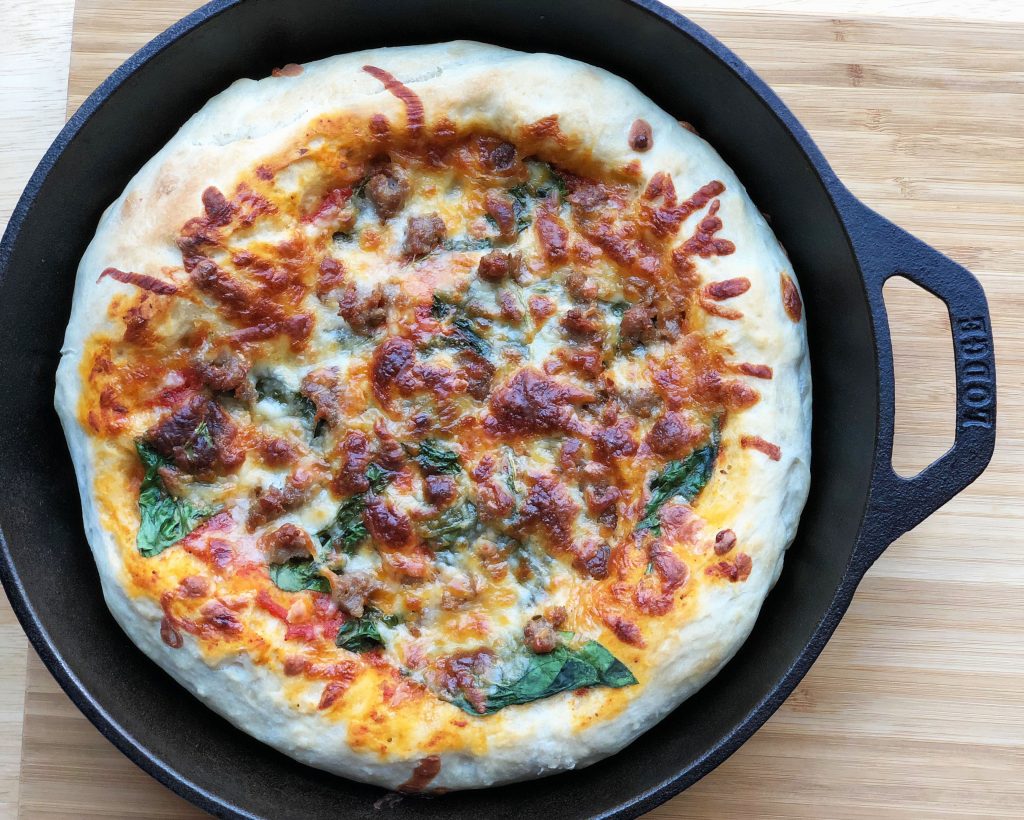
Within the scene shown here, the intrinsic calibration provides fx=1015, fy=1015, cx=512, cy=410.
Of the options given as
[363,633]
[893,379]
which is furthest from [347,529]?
[893,379]

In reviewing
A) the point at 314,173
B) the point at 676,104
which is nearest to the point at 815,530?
the point at 676,104

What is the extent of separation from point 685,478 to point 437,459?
766 mm

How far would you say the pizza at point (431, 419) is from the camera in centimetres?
302

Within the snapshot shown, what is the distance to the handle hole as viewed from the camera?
11.4 ft

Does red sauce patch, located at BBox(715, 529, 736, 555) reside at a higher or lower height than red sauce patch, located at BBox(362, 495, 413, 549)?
higher

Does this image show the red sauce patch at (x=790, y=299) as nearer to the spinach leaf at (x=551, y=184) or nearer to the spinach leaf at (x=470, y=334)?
the spinach leaf at (x=551, y=184)

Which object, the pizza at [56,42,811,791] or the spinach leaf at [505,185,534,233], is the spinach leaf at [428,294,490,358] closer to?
the pizza at [56,42,811,791]

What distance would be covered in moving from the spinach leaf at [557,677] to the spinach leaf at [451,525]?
0.42 metres

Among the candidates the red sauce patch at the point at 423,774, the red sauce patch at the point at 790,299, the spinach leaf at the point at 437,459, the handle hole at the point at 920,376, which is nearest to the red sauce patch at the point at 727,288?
the red sauce patch at the point at 790,299

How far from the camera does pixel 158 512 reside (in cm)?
309

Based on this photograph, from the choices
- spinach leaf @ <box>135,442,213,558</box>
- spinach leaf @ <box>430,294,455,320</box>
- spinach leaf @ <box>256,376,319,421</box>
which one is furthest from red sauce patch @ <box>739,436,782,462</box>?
spinach leaf @ <box>135,442,213,558</box>

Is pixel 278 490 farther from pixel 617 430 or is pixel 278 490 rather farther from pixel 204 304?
pixel 617 430

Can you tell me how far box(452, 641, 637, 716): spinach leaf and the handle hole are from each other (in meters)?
1.27

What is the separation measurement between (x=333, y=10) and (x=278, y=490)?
1.58 metres
